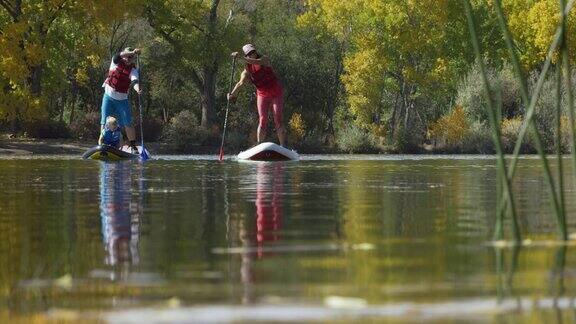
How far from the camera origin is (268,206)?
15680 millimetres

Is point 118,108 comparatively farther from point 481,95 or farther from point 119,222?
point 481,95

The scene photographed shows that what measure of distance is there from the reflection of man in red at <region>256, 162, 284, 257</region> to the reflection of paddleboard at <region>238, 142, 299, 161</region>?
10480 mm

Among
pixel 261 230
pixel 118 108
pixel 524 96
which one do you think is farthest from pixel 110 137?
pixel 524 96

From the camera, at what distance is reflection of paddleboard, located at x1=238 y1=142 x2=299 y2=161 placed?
121 feet

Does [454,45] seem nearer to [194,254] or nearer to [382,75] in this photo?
[382,75]

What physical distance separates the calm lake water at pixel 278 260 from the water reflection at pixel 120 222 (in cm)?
2

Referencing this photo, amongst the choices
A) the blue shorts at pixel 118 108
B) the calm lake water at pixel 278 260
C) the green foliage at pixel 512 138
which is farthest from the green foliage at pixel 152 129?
the calm lake water at pixel 278 260

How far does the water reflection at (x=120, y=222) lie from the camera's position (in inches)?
380

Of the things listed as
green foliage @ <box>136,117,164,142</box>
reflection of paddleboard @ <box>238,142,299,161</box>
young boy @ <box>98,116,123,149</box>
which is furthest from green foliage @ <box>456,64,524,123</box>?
young boy @ <box>98,116,123,149</box>

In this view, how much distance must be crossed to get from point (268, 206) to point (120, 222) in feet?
9.13

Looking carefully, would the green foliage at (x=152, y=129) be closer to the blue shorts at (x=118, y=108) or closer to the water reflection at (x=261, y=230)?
the blue shorts at (x=118, y=108)

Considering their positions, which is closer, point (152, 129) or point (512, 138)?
point (512, 138)

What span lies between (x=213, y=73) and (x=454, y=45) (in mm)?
13028

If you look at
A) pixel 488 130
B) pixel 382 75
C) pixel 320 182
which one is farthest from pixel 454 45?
pixel 320 182
